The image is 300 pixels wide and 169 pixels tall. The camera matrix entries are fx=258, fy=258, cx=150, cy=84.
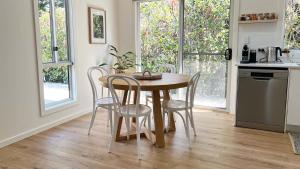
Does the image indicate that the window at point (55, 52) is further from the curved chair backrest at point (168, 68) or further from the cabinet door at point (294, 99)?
the cabinet door at point (294, 99)

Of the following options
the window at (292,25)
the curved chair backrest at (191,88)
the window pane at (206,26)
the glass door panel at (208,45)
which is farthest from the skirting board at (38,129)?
the window at (292,25)

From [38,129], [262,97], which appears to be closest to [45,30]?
[38,129]

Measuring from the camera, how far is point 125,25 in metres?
5.14

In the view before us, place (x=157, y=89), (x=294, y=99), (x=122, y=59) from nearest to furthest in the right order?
(x=157, y=89) → (x=294, y=99) → (x=122, y=59)

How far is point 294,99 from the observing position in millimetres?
3357

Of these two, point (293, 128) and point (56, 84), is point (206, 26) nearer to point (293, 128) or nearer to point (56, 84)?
point (293, 128)

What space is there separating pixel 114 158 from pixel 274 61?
2669mm

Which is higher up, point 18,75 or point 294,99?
point 18,75

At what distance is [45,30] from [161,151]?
2315 millimetres

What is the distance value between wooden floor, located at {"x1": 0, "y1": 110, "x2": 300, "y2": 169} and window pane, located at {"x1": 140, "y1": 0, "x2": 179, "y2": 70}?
1.80 meters

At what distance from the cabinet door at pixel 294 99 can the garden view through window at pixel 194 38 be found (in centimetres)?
122

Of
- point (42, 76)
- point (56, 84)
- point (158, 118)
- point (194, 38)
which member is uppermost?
point (194, 38)

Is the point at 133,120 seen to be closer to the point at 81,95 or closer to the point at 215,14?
the point at 81,95

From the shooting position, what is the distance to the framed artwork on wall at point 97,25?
4.39 metres
